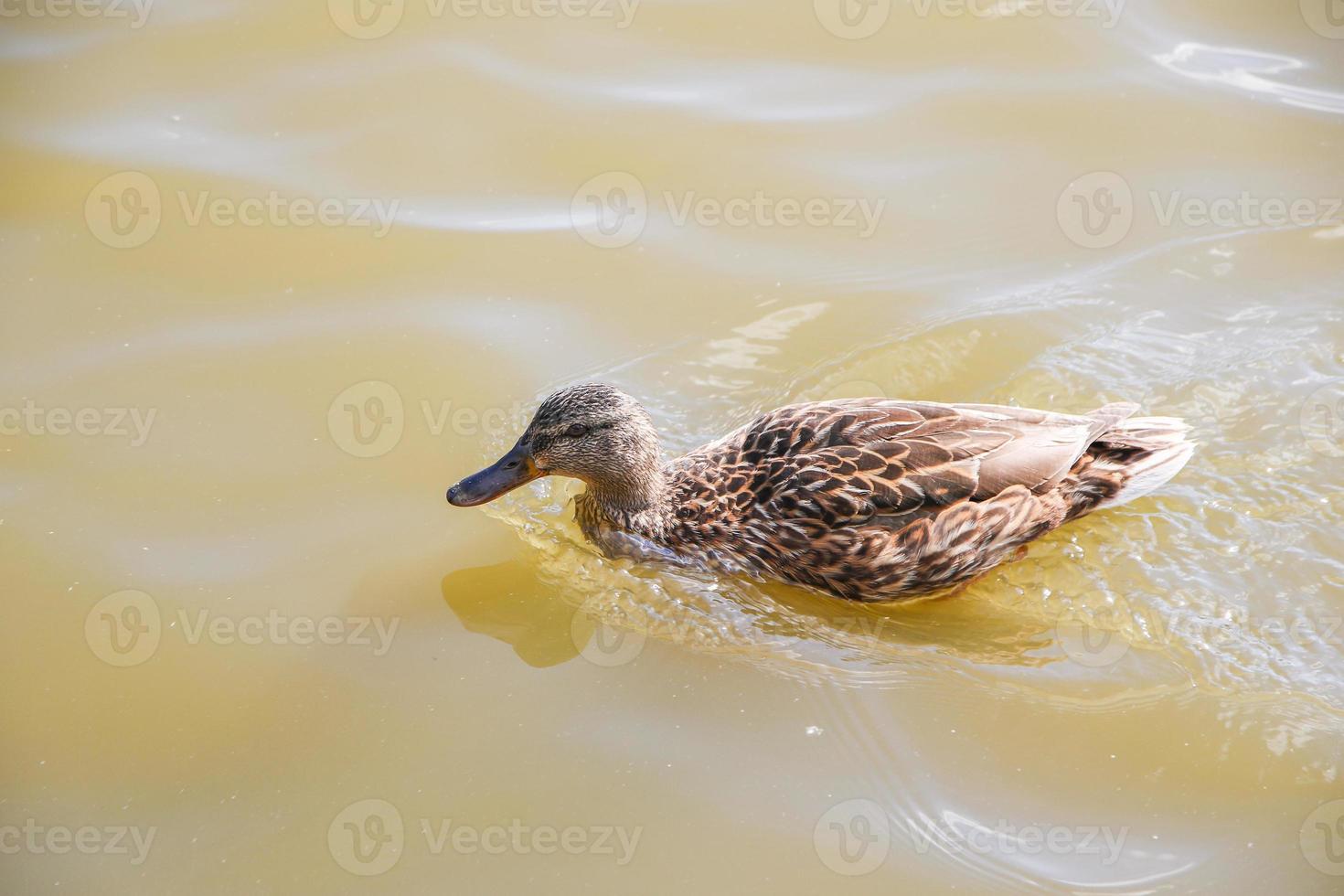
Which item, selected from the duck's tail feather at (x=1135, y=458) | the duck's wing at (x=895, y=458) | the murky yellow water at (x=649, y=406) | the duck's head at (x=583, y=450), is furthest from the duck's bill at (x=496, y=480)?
the duck's tail feather at (x=1135, y=458)

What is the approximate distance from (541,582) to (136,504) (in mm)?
2138

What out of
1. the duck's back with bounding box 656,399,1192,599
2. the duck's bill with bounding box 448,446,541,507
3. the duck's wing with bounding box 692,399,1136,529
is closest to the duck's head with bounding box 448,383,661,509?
the duck's bill with bounding box 448,446,541,507

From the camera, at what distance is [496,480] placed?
227 inches

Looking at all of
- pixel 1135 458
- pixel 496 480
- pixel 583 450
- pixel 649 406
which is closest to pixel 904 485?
pixel 1135 458

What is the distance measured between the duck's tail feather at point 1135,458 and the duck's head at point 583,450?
2.29 metres

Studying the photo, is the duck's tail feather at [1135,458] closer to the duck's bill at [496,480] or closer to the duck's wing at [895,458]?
the duck's wing at [895,458]

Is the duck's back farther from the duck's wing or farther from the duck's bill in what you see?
the duck's bill

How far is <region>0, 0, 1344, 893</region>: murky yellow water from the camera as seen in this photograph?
475 cm

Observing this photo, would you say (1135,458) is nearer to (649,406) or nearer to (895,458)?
(895,458)

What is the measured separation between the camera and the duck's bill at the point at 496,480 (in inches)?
224

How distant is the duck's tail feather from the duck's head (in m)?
2.29

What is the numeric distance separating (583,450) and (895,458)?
1.55 m

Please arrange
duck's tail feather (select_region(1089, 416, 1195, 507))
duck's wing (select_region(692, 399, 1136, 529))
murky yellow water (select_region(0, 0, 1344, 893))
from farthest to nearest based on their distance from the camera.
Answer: duck's tail feather (select_region(1089, 416, 1195, 507)) < duck's wing (select_region(692, 399, 1136, 529)) < murky yellow water (select_region(0, 0, 1344, 893))

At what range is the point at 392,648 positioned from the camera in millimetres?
5395
